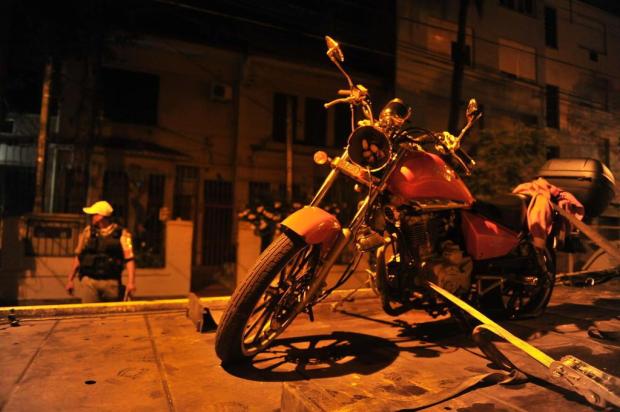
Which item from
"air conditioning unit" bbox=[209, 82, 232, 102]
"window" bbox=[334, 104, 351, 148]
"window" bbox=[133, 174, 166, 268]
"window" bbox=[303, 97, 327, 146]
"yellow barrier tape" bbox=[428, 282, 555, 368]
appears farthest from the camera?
"window" bbox=[334, 104, 351, 148]

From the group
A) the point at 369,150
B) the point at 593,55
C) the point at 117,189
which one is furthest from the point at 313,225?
the point at 593,55

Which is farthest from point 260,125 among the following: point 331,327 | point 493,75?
point 331,327

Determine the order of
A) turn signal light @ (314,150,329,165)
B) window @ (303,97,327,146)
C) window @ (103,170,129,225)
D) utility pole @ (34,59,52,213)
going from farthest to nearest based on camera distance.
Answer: window @ (303,97,327,146) < window @ (103,170,129,225) < utility pole @ (34,59,52,213) < turn signal light @ (314,150,329,165)

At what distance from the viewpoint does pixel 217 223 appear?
13.9 metres

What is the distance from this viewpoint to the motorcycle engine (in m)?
3.11

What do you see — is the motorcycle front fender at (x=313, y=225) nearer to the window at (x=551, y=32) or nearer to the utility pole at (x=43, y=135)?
the utility pole at (x=43, y=135)

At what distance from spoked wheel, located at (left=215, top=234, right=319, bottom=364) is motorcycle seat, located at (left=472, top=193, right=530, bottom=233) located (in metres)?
1.63

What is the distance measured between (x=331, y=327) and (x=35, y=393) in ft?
6.93

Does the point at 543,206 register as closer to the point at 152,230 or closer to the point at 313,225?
the point at 313,225

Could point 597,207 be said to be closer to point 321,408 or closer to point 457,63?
point 321,408

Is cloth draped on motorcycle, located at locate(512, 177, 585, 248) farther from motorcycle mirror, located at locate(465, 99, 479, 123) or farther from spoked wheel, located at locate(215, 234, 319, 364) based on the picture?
spoked wheel, located at locate(215, 234, 319, 364)

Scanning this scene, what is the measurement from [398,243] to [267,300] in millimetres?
1003

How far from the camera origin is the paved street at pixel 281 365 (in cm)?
216

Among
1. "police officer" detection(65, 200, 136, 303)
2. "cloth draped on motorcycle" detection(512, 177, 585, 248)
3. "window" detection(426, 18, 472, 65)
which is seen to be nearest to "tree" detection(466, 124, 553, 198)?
"window" detection(426, 18, 472, 65)
